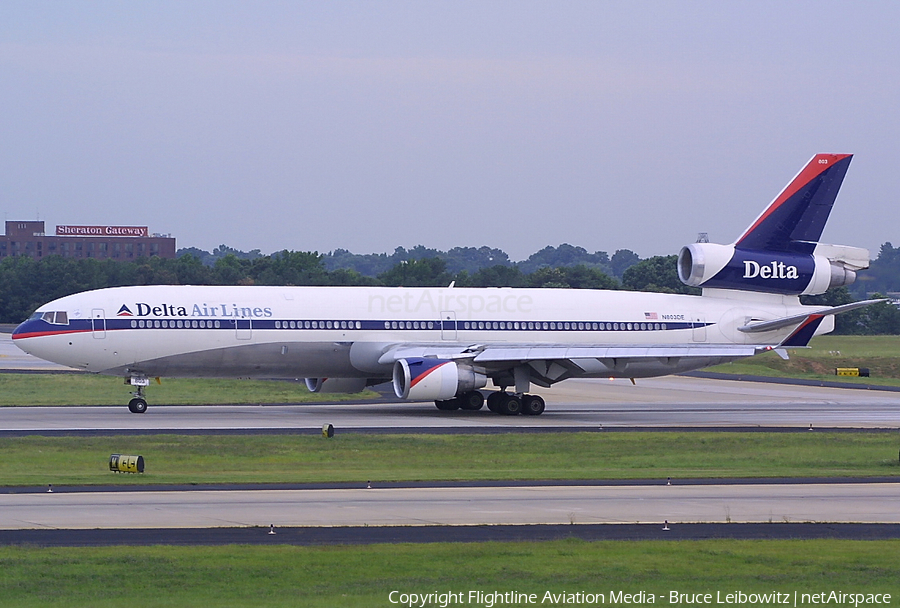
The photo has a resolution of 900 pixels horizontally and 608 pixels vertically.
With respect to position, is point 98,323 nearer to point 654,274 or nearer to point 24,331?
point 24,331

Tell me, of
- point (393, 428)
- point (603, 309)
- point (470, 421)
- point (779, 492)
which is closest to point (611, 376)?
point (603, 309)

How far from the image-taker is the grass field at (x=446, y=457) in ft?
94.0

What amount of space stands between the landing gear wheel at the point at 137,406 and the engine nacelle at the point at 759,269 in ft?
76.9

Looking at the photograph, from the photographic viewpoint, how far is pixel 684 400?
187ft

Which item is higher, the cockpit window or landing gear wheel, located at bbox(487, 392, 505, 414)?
the cockpit window

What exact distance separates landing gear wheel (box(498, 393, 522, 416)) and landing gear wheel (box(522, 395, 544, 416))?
0.20 meters

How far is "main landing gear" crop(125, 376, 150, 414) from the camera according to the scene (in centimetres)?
4466

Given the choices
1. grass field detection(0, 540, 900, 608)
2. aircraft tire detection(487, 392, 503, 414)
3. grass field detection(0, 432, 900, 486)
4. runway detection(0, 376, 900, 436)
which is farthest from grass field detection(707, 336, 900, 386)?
grass field detection(0, 540, 900, 608)

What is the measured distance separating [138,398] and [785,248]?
27.6 meters

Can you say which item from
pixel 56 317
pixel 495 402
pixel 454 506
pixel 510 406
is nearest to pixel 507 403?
pixel 510 406

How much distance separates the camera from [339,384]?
49.8 m

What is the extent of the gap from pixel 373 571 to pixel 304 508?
19.7ft

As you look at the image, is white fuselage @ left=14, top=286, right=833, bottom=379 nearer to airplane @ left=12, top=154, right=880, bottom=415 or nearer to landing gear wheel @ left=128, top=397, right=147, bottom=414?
airplane @ left=12, top=154, right=880, bottom=415

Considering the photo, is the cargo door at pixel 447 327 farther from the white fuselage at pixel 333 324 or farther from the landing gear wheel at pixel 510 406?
the landing gear wheel at pixel 510 406
